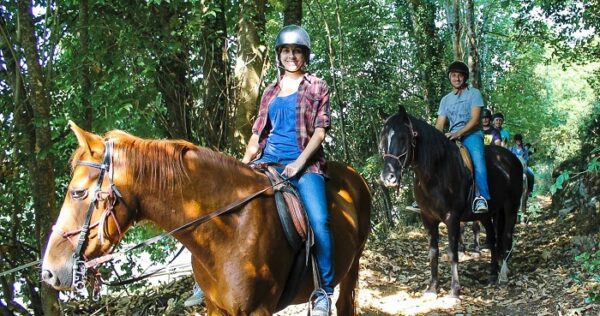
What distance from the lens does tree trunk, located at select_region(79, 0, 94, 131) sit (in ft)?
18.2

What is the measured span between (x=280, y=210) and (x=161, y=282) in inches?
154

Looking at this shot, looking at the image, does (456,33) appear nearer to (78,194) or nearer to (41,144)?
(41,144)

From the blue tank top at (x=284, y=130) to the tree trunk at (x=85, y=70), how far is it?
2.51 meters

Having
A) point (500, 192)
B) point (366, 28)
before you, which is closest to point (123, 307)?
point (500, 192)

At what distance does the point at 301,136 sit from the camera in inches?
149

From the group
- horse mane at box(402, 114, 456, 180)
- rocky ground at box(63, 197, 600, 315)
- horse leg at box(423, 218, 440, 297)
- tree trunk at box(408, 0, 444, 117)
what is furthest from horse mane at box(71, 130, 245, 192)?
tree trunk at box(408, 0, 444, 117)

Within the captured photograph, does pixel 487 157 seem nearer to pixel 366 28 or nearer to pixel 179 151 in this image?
pixel 179 151

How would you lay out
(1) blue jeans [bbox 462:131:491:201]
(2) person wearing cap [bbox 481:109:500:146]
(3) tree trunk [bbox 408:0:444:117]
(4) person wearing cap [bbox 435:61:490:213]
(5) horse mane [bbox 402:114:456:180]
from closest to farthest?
(5) horse mane [bbox 402:114:456:180], (4) person wearing cap [bbox 435:61:490:213], (1) blue jeans [bbox 462:131:491:201], (2) person wearing cap [bbox 481:109:500:146], (3) tree trunk [bbox 408:0:444:117]

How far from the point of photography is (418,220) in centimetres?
1373

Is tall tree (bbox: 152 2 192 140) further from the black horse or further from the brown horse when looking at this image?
the brown horse

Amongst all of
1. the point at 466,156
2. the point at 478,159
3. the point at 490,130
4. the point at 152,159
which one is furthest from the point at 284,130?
the point at 490,130

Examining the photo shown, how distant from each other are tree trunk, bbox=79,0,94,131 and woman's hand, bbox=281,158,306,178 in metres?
2.83

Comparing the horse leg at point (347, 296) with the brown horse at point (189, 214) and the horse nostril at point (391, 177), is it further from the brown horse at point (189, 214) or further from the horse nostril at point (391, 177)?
the horse nostril at point (391, 177)

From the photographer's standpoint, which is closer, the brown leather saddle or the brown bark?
the brown leather saddle
